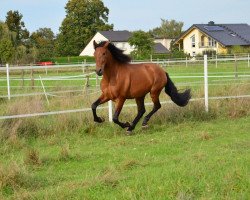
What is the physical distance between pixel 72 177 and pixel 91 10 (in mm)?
73594

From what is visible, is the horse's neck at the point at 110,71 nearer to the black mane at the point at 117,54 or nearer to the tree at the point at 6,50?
the black mane at the point at 117,54

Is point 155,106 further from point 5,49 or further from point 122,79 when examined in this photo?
point 5,49

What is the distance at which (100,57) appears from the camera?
29.0ft

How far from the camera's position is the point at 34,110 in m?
9.91

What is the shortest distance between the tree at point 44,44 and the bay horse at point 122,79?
52.4 metres

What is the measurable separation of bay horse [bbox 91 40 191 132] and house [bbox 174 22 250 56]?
172 feet

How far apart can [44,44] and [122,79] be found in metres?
71.2

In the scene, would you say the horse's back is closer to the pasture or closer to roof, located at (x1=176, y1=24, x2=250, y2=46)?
the pasture

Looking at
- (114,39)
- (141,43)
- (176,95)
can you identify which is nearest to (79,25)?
(114,39)

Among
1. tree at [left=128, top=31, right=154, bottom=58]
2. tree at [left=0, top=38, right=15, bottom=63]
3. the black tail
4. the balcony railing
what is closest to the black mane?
the black tail

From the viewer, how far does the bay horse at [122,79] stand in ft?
30.1

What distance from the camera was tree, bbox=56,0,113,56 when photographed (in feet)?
247

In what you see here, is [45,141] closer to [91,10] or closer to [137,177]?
[137,177]

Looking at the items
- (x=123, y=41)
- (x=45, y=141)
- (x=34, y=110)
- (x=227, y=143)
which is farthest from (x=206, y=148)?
(x=123, y=41)
